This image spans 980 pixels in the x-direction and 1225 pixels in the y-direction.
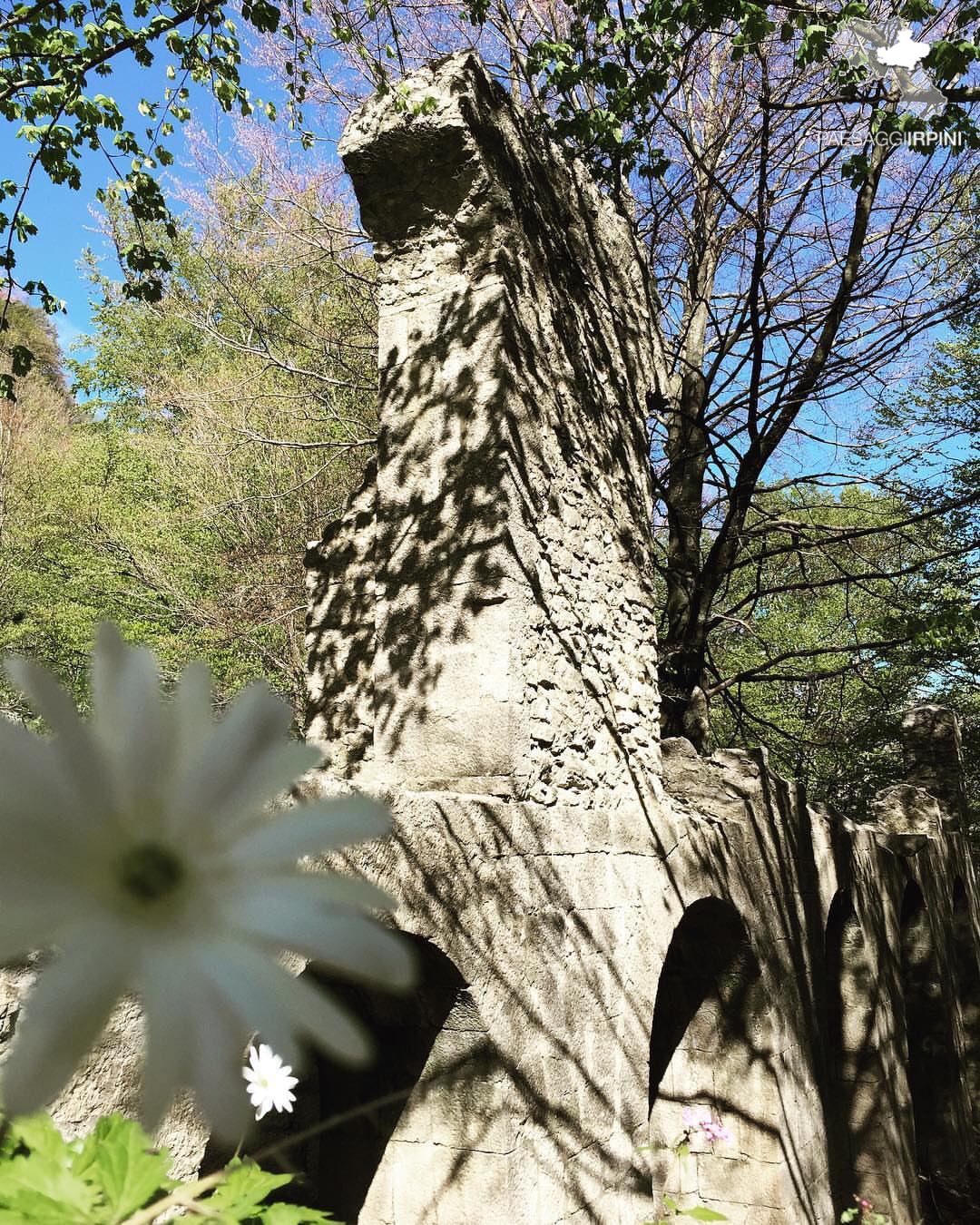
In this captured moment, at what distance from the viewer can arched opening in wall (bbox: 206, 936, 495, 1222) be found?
3123 mm

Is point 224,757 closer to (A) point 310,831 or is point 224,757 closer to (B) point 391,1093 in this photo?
(A) point 310,831

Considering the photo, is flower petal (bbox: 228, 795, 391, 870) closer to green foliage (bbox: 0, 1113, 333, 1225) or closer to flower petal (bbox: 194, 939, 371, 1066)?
flower petal (bbox: 194, 939, 371, 1066)

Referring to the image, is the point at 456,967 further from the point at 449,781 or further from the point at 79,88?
the point at 79,88

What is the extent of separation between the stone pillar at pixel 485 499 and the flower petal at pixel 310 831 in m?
3.30

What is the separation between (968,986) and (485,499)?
8.34 m

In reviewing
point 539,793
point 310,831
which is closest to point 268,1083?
point 310,831

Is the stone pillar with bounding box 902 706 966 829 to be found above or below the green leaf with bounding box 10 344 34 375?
above

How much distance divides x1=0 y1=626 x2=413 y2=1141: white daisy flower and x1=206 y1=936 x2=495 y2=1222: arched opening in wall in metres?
2.61

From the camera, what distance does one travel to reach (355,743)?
4371mm

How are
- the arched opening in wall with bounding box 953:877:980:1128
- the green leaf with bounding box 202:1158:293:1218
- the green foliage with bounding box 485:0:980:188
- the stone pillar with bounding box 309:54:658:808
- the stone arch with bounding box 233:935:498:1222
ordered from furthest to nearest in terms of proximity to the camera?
the arched opening in wall with bounding box 953:877:980:1128, the green foliage with bounding box 485:0:980:188, the stone pillar with bounding box 309:54:658:808, the stone arch with bounding box 233:935:498:1222, the green leaf with bounding box 202:1158:293:1218

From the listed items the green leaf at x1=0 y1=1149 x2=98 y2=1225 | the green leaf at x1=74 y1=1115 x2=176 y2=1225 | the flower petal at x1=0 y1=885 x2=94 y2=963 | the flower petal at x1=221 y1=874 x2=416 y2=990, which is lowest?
the green leaf at x1=0 y1=1149 x2=98 y2=1225

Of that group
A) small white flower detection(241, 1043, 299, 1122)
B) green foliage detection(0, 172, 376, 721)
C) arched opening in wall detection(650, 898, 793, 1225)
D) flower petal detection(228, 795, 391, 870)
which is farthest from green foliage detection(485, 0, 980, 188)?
green foliage detection(0, 172, 376, 721)

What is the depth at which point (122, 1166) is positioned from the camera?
2.77ft

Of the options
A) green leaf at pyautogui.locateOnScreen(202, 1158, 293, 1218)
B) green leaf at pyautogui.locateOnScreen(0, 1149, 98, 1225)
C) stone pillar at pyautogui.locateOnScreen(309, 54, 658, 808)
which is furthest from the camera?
stone pillar at pyautogui.locateOnScreen(309, 54, 658, 808)
